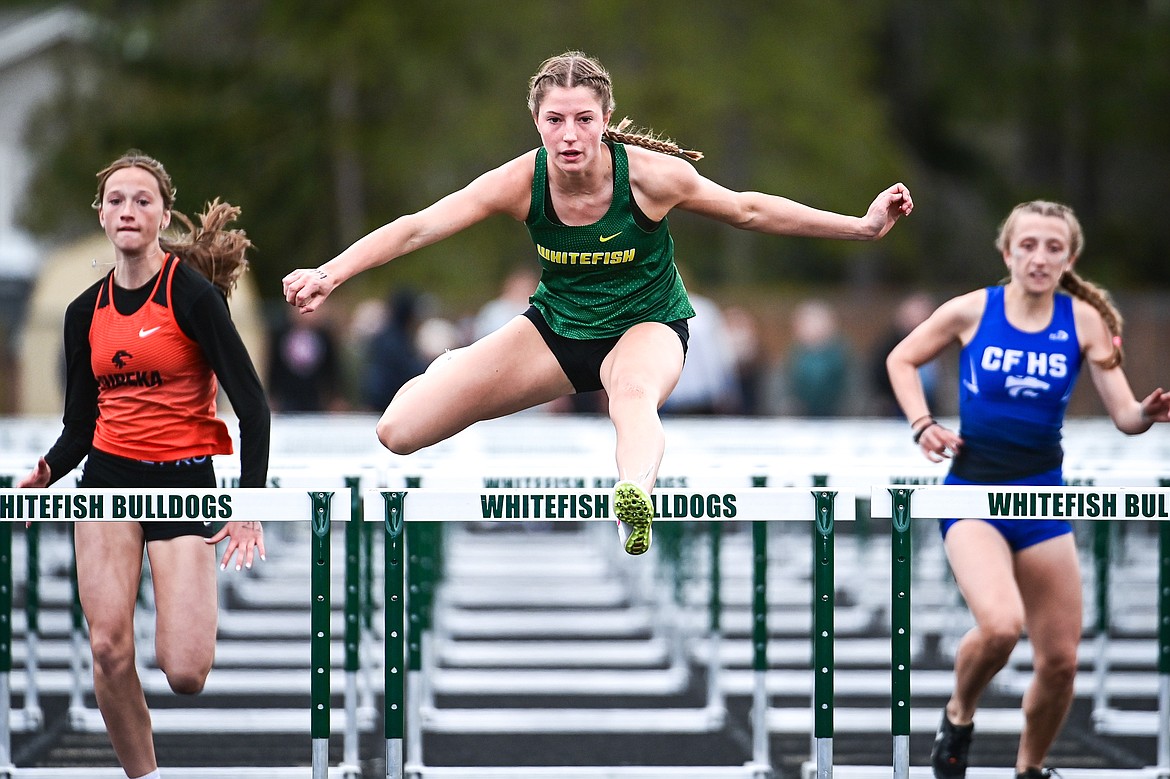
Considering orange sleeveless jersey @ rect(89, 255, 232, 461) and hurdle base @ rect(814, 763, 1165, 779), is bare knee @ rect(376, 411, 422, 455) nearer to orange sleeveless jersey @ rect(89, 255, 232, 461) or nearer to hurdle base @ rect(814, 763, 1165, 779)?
orange sleeveless jersey @ rect(89, 255, 232, 461)

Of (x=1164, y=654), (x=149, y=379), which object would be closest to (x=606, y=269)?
(x=149, y=379)

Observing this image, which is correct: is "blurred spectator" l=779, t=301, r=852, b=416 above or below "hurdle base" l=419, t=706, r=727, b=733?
above

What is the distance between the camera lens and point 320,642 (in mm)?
4746

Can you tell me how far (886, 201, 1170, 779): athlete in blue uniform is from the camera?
550 centimetres

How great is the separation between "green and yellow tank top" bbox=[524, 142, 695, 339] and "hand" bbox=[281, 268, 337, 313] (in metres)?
0.74

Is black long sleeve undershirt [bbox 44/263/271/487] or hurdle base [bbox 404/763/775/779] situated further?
hurdle base [bbox 404/763/775/779]

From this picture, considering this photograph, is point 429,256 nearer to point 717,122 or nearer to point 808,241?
point 717,122

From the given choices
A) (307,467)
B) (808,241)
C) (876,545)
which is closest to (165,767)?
(307,467)

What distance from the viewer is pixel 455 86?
25.7m

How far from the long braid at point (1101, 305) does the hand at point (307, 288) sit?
292 cm

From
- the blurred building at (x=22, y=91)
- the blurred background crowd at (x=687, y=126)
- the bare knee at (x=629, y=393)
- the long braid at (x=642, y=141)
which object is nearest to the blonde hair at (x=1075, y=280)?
the long braid at (x=642, y=141)

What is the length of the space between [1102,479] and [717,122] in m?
21.4

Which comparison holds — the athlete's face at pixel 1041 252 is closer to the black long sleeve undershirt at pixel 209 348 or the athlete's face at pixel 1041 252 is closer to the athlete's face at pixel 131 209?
the black long sleeve undershirt at pixel 209 348

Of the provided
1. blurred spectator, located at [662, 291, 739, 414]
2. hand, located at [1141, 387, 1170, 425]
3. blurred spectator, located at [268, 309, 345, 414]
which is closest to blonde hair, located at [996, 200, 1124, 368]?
hand, located at [1141, 387, 1170, 425]
